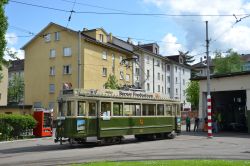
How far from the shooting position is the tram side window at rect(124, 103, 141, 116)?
927 inches

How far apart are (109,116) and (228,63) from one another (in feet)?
199

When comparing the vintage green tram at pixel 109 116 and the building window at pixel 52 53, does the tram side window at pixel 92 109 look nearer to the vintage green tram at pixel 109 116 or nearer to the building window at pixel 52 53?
the vintage green tram at pixel 109 116

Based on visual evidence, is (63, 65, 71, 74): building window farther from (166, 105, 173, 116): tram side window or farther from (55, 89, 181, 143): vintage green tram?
(55, 89, 181, 143): vintage green tram

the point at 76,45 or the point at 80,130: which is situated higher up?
the point at 76,45

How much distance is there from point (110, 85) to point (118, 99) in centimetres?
2686

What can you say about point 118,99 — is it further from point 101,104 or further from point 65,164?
point 65,164

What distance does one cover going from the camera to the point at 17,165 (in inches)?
538

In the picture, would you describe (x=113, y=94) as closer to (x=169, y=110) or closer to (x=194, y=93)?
(x=169, y=110)

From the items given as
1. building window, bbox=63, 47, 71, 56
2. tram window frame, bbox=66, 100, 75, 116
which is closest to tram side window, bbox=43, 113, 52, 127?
tram window frame, bbox=66, 100, 75, 116

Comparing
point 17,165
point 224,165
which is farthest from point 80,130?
point 224,165

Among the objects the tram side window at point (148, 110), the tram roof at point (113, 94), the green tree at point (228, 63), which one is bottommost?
the tram side window at point (148, 110)

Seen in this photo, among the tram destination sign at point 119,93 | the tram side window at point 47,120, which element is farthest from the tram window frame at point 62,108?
the tram side window at point 47,120

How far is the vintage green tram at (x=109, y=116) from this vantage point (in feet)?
68.0

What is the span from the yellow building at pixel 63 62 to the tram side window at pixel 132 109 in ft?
91.8
